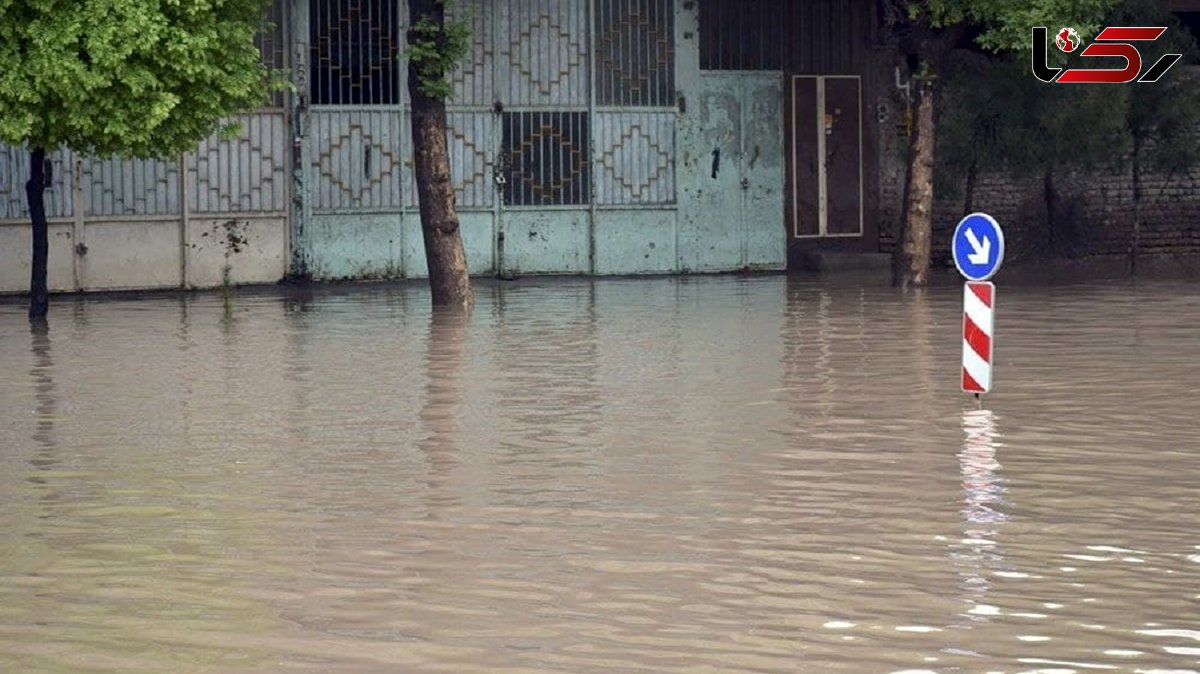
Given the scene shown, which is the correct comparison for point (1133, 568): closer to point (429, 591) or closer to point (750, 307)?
point (429, 591)

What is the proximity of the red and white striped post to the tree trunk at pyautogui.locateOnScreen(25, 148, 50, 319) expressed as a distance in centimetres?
969

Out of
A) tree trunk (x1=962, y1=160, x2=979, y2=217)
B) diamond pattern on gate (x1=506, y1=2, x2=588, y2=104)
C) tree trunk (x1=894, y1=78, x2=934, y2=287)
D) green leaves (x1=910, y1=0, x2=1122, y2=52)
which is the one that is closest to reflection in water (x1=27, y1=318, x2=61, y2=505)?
diamond pattern on gate (x1=506, y1=2, x2=588, y2=104)

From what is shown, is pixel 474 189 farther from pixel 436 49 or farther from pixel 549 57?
pixel 436 49

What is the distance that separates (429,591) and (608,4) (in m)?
20.4

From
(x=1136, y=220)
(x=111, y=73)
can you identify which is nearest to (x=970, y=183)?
(x=1136, y=220)

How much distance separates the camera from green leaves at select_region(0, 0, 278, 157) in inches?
758

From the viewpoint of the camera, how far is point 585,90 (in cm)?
2794

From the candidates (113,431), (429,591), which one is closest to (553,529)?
(429,591)

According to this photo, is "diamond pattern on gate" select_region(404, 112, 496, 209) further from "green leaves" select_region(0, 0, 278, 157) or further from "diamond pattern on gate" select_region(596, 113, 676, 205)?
"green leaves" select_region(0, 0, 278, 157)

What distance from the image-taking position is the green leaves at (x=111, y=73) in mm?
19250

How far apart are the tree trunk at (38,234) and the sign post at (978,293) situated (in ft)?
31.3

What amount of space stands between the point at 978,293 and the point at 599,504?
4413 mm

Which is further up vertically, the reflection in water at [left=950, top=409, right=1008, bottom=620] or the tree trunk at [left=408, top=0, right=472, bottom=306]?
the tree trunk at [left=408, top=0, right=472, bottom=306]

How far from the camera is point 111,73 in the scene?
63.5 feet
